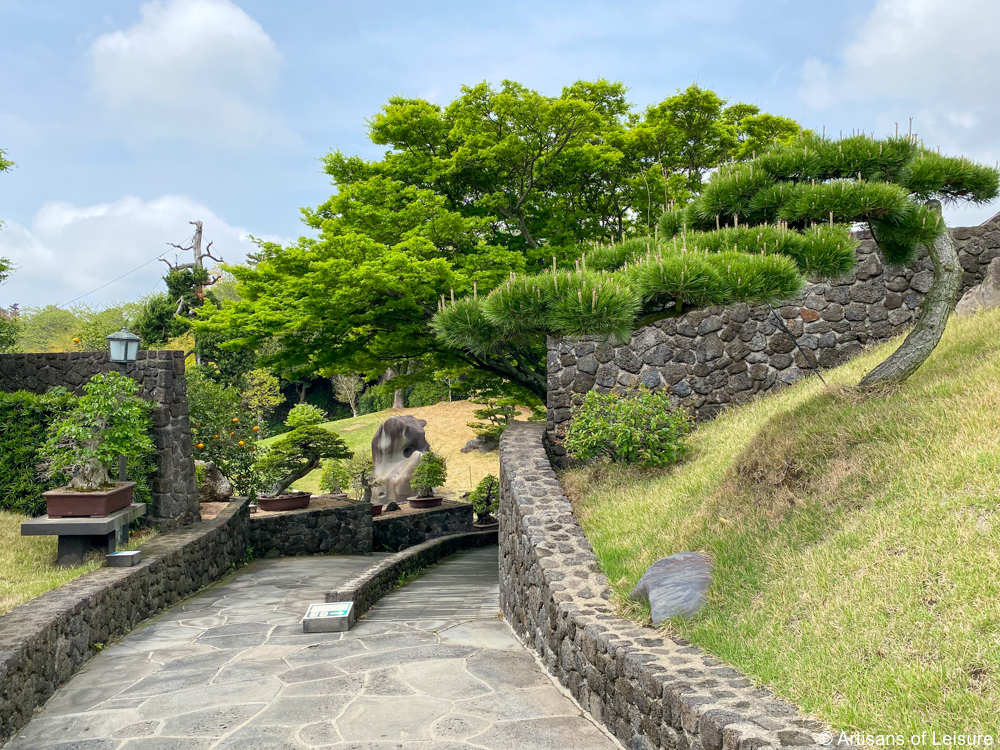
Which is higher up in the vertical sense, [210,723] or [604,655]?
[604,655]

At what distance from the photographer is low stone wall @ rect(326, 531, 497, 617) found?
6.93m

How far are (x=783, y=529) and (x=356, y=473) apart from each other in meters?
13.4

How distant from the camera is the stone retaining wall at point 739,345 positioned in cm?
909

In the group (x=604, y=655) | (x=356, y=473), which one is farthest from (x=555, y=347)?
(x=356, y=473)

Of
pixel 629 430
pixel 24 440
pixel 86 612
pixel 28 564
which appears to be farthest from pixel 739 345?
pixel 24 440

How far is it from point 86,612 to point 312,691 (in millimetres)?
2402

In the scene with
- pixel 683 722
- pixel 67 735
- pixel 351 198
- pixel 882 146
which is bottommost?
pixel 67 735

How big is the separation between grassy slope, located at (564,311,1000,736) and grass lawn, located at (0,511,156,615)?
15.5ft

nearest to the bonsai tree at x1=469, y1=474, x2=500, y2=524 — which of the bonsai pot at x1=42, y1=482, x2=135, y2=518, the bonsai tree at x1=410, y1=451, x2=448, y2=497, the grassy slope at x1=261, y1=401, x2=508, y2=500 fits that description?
the bonsai tree at x1=410, y1=451, x2=448, y2=497

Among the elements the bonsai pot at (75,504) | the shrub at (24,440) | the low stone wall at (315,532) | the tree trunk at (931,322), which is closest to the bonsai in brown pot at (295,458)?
the low stone wall at (315,532)

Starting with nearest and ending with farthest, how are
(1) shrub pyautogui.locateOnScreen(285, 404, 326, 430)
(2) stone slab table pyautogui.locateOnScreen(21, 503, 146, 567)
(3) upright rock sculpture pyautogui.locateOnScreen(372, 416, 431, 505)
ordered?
(2) stone slab table pyautogui.locateOnScreen(21, 503, 146, 567) → (1) shrub pyautogui.locateOnScreen(285, 404, 326, 430) → (3) upright rock sculpture pyautogui.locateOnScreen(372, 416, 431, 505)

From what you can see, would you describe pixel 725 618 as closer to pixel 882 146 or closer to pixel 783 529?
pixel 783 529

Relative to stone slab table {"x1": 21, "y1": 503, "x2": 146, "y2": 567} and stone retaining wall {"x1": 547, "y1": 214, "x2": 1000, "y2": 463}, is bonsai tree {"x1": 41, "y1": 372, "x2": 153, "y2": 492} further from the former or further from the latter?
stone retaining wall {"x1": 547, "y1": 214, "x2": 1000, "y2": 463}

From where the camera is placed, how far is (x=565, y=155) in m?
12.7
